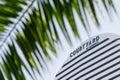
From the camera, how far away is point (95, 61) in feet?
213

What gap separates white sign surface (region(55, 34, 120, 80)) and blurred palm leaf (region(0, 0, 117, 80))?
191 ft

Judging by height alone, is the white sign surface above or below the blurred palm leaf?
above

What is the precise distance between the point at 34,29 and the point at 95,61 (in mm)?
64330

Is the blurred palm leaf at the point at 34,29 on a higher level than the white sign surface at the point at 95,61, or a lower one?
lower

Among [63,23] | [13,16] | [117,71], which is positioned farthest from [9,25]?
[117,71]

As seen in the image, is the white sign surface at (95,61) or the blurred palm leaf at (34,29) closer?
the blurred palm leaf at (34,29)

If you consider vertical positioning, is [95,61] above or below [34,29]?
above

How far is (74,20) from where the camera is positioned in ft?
3.28

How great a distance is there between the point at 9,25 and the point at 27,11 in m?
0.07

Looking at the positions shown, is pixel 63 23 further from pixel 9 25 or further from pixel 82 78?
pixel 82 78

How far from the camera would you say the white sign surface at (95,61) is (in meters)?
61.2

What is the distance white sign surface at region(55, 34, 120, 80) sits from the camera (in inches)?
2411

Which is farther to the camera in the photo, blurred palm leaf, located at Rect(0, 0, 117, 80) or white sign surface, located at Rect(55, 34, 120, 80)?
white sign surface, located at Rect(55, 34, 120, 80)

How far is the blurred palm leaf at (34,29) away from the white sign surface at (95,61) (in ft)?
191
